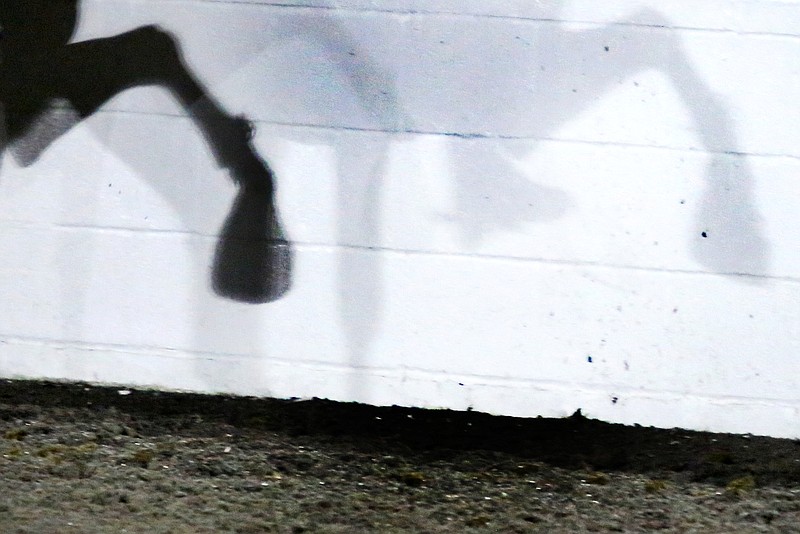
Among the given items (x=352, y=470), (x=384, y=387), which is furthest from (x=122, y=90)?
(x=352, y=470)

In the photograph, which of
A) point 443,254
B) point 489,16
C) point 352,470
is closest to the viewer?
point 352,470

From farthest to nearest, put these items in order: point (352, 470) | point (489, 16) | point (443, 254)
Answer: point (443, 254) → point (489, 16) → point (352, 470)

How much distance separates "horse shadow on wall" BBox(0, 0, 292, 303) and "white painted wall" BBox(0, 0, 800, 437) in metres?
0.05

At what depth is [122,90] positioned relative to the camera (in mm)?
3303

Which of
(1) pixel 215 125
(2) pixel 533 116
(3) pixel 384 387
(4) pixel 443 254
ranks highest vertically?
(2) pixel 533 116

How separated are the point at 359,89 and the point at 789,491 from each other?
77.6 inches

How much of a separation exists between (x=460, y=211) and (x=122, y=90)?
133 centimetres

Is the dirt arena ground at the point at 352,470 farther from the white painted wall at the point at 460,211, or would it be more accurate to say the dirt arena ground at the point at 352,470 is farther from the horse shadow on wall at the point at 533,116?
the horse shadow on wall at the point at 533,116

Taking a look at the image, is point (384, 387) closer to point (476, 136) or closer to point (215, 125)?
point (476, 136)

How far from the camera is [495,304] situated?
3270mm

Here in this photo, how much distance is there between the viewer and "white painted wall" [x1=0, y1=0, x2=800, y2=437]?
313 cm

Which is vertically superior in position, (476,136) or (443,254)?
(476,136)

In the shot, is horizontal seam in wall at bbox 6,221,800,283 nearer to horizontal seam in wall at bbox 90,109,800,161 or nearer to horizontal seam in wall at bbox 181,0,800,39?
horizontal seam in wall at bbox 90,109,800,161

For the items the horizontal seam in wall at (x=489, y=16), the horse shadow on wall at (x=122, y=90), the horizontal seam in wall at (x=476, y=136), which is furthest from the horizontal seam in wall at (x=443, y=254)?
the horizontal seam in wall at (x=489, y=16)
